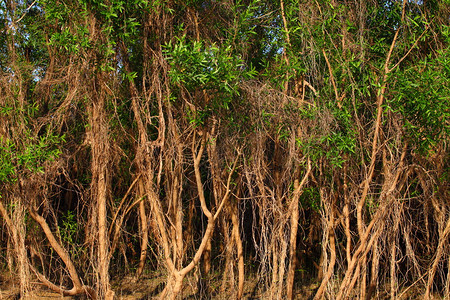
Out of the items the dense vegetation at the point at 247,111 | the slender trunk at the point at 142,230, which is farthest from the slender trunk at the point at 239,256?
the slender trunk at the point at 142,230

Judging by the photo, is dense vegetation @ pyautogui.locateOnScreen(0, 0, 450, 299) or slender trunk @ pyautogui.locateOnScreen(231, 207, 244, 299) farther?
slender trunk @ pyautogui.locateOnScreen(231, 207, 244, 299)

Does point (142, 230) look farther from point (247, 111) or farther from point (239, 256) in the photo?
point (247, 111)

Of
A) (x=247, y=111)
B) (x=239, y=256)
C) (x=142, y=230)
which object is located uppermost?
(x=247, y=111)

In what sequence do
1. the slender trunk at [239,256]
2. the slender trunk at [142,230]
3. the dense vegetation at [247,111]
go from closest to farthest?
the dense vegetation at [247,111], the slender trunk at [239,256], the slender trunk at [142,230]

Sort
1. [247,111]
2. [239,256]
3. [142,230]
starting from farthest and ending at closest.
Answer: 1. [142,230]
2. [239,256]
3. [247,111]

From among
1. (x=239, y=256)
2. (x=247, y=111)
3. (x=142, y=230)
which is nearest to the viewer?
(x=247, y=111)

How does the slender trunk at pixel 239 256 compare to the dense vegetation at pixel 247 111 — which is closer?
the dense vegetation at pixel 247 111

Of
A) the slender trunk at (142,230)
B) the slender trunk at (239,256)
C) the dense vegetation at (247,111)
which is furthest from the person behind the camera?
the slender trunk at (142,230)

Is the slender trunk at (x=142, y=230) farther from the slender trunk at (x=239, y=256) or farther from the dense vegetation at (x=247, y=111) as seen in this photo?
the slender trunk at (x=239, y=256)

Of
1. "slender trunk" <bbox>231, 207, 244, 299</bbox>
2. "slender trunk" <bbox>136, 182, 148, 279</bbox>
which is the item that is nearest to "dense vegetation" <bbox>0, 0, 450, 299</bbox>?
"slender trunk" <bbox>231, 207, 244, 299</bbox>

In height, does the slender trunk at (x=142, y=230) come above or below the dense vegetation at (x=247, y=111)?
below

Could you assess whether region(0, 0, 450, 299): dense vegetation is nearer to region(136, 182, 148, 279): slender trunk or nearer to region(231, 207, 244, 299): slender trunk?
region(231, 207, 244, 299): slender trunk

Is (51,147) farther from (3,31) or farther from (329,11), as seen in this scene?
(329,11)

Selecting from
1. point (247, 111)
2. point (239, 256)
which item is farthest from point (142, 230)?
point (247, 111)
